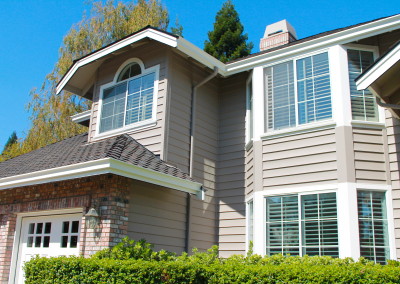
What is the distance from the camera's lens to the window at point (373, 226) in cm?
782

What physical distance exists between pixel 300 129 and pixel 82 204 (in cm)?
464

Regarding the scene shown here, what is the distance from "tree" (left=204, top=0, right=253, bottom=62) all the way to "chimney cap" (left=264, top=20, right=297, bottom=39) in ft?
41.7

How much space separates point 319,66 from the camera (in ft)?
30.5

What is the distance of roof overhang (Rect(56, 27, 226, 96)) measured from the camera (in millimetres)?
9469

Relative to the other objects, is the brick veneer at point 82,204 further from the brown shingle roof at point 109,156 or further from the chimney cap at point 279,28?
the chimney cap at point 279,28

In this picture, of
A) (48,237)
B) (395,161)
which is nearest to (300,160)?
Answer: (395,161)

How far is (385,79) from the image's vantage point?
25.3ft

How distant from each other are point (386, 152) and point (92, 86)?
8.05 metres

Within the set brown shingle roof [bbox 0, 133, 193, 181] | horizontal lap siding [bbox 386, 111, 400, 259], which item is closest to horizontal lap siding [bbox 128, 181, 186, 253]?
brown shingle roof [bbox 0, 133, 193, 181]

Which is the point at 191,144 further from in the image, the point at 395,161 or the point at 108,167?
the point at 395,161

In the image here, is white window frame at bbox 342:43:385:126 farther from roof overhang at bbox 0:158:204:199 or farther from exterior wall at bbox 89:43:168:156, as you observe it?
exterior wall at bbox 89:43:168:156

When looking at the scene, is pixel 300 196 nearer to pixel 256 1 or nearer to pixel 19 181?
pixel 19 181

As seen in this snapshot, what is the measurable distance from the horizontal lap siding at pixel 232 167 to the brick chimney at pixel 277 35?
195 centimetres

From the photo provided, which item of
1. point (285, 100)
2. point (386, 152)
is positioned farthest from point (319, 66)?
point (386, 152)
